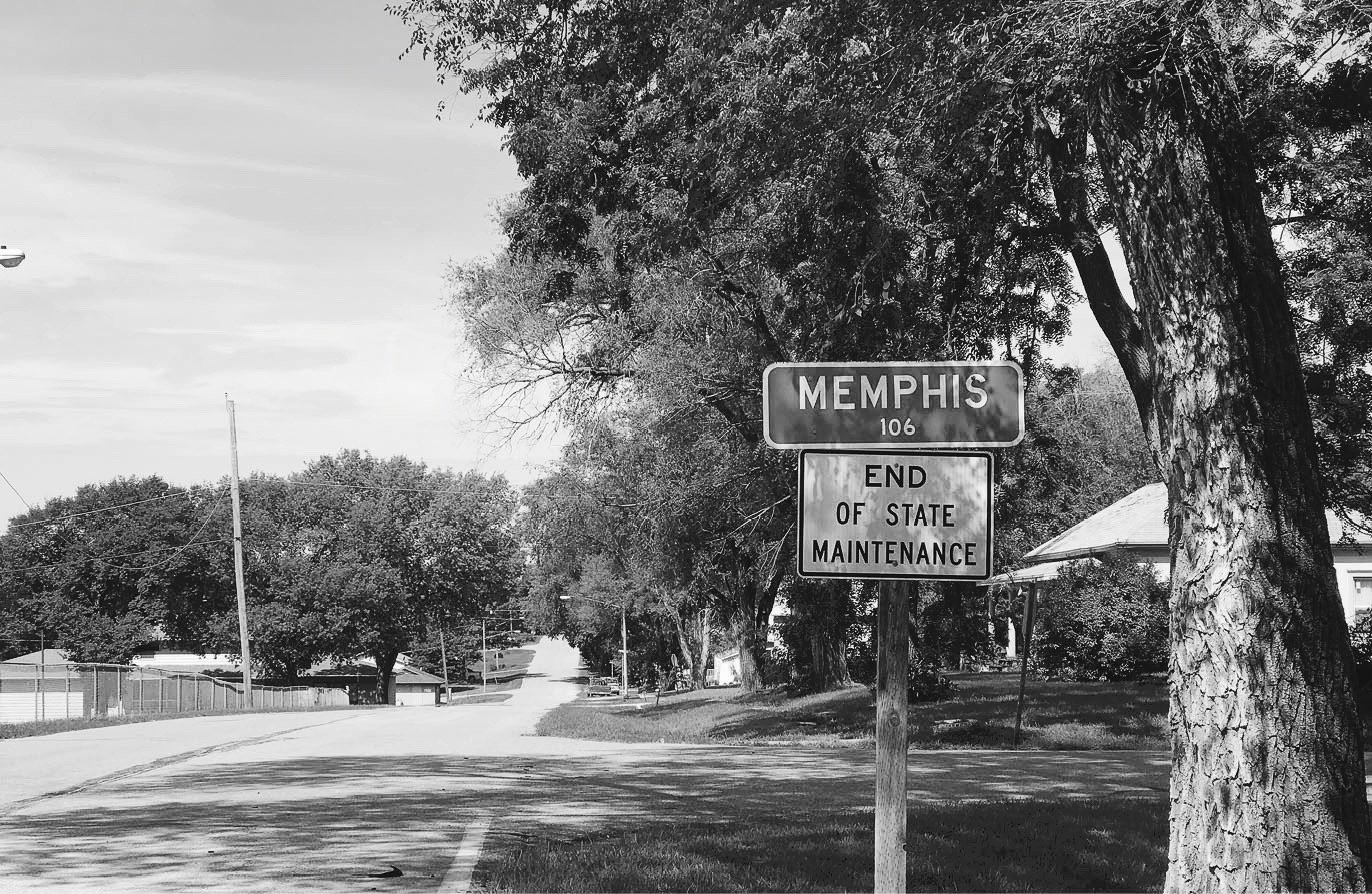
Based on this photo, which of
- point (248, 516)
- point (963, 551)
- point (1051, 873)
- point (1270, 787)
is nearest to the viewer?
point (963, 551)

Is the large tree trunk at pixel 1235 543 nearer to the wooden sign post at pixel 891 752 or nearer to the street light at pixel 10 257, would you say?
the wooden sign post at pixel 891 752

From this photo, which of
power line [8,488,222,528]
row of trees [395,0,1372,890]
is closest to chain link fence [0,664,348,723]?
row of trees [395,0,1372,890]

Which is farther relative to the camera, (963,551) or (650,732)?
(650,732)

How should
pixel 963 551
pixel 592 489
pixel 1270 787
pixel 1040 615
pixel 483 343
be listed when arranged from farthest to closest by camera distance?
pixel 1040 615 → pixel 592 489 → pixel 483 343 → pixel 1270 787 → pixel 963 551

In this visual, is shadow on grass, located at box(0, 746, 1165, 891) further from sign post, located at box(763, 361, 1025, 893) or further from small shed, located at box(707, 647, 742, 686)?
small shed, located at box(707, 647, 742, 686)

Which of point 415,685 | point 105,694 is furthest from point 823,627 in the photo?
point 415,685

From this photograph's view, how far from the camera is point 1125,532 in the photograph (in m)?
38.2

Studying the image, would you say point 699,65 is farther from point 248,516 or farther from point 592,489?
point 248,516

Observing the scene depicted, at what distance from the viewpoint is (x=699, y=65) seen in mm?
14281

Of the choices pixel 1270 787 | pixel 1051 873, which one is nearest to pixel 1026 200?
pixel 1051 873

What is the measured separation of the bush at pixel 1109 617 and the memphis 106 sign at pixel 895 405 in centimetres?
3012

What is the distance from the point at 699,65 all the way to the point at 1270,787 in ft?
33.8

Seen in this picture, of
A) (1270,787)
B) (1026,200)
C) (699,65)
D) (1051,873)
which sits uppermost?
(699,65)

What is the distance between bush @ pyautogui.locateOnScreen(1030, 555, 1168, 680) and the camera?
33.5 meters
